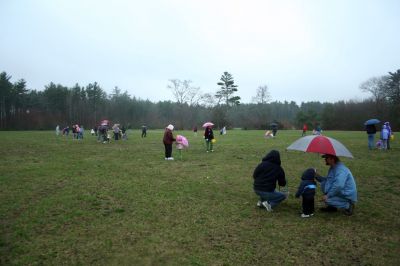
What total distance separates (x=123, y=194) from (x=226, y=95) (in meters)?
78.2

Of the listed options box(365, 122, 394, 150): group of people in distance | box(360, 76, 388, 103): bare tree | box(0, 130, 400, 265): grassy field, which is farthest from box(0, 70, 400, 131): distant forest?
box(0, 130, 400, 265): grassy field

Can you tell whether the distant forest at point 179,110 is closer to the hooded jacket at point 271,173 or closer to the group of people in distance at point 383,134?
the group of people in distance at point 383,134

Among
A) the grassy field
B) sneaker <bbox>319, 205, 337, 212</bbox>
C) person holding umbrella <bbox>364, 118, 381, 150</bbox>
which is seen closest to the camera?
the grassy field

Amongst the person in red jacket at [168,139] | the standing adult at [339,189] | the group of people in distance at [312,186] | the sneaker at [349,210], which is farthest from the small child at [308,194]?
the person in red jacket at [168,139]

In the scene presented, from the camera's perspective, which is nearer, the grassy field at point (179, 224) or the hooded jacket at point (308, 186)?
the grassy field at point (179, 224)

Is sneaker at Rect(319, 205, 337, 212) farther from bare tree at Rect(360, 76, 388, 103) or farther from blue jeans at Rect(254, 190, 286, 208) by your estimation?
bare tree at Rect(360, 76, 388, 103)

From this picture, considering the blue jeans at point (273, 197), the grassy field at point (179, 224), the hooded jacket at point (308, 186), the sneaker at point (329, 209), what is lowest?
the grassy field at point (179, 224)

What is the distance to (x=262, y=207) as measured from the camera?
24.8ft

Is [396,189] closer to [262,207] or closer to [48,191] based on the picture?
[262,207]

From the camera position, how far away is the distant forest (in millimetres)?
73312

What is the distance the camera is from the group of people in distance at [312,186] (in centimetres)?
680

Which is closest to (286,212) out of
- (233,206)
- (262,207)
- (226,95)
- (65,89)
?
(262,207)

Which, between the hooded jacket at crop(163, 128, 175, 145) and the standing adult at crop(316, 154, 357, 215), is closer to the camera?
the standing adult at crop(316, 154, 357, 215)

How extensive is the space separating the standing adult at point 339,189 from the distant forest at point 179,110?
214ft
